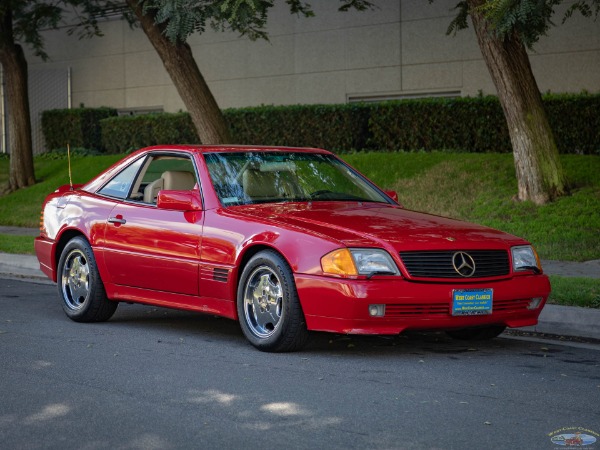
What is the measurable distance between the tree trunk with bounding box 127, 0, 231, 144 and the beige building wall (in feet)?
22.9

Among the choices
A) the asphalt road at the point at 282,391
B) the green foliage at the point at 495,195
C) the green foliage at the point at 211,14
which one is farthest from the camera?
the green foliage at the point at 495,195

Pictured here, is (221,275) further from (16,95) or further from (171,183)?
(16,95)

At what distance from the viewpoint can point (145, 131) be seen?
2716 centimetres

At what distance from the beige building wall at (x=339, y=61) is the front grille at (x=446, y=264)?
563 inches

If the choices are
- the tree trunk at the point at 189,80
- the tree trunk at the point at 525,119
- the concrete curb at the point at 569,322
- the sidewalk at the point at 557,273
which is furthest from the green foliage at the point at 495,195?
the concrete curb at the point at 569,322

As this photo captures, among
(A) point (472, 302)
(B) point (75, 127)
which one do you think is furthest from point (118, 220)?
(B) point (75, 127)

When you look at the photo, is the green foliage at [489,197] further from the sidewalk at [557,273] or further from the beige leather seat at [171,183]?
the beige leather seat at [171,183]

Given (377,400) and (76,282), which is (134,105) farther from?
(377,400)

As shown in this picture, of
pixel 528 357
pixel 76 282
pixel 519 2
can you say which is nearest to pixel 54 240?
pixel 76 282

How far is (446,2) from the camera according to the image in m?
23.1

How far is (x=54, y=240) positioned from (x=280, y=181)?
2.30 m

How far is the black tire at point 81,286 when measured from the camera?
9195mm

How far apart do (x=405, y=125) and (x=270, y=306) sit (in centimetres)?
1401

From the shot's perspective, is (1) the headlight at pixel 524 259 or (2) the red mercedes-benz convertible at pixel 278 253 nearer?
(2) the red mercedes-benz convertible at pixel 278 253
